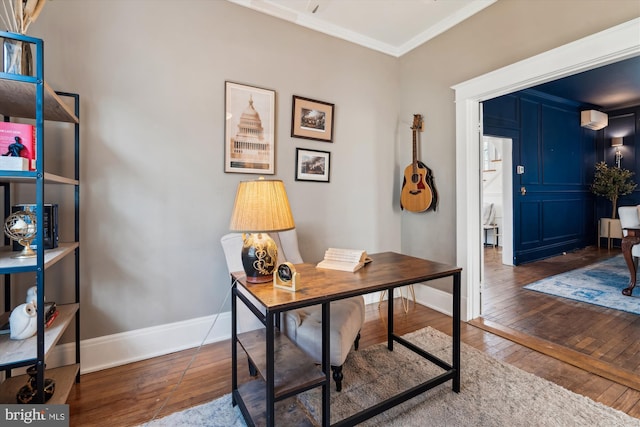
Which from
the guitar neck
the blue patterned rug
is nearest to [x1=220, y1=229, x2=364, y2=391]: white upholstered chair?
the guitar neck

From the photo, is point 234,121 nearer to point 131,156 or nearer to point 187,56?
point 187,56

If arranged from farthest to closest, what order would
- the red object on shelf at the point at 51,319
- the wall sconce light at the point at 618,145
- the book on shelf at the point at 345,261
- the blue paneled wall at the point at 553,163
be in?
the wall sconce light at the point at 618,145 < the blue paneled wall at the point at 553,163 < the book on shelf at the point at 345,261 < the red object on shelf at the point at 51,319

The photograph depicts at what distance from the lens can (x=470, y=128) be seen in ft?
8.65

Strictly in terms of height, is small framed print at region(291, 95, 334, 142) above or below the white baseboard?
above

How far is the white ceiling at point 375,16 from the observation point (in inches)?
97.0

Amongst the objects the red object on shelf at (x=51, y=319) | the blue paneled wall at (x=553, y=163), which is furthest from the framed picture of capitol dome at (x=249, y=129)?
the blue paneled wall at (x=553, y=163)

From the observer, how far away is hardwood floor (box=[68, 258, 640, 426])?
159 cm

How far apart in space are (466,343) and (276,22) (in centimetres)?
302

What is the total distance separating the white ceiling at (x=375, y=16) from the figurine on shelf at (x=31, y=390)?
2702 mm

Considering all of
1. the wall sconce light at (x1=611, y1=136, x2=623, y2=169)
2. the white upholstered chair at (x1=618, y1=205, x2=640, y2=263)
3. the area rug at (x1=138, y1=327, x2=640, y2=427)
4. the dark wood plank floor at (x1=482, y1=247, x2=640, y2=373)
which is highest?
the wall sconce light at (x1=611, y1=136, x2=623, y2=169)

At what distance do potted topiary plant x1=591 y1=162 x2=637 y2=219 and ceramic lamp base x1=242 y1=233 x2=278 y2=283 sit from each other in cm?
707

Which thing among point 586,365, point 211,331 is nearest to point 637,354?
point 586,365

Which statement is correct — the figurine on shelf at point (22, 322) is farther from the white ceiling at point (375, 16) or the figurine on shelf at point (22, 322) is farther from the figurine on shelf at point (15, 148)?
the white ceiling at point (375, 16)

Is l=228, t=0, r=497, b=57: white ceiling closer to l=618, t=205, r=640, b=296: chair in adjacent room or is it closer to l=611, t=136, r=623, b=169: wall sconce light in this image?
l=618, t=205, r=640, b=296: chair in adjacent room
